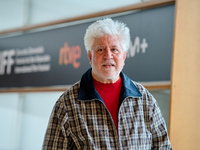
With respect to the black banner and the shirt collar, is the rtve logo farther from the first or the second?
the shirt collar

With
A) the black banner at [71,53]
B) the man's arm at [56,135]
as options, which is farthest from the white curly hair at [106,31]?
the black banner at [71,53]

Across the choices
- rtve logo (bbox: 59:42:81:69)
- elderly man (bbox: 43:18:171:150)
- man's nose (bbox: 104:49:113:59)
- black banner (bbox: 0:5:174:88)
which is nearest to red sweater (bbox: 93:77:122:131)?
elderly man (bbox: 43:18:171:150)

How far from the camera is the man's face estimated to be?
1664 mm

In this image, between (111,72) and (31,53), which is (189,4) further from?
(31,53)

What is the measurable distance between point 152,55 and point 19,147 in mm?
2143

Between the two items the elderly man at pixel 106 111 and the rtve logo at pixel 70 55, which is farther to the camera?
the rtve logo at pixel 70 55

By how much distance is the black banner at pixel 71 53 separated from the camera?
243 centimetres

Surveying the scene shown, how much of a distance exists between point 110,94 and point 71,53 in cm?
154

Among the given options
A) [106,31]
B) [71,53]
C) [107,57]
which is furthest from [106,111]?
[71,53]

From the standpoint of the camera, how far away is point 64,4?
3543 mm

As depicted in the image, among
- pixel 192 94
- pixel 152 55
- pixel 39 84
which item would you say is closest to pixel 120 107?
pixel 192 94

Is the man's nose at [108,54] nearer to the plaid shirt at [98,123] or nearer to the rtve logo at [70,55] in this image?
the plaid shirt at [98,123]

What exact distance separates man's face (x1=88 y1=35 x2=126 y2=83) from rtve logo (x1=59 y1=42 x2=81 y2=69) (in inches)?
55.6

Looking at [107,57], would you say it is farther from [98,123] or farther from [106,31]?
[98,123]
